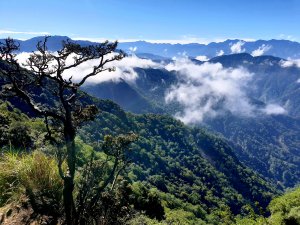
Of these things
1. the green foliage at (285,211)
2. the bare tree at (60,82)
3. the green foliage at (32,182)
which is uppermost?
the bare tree at (60,82)

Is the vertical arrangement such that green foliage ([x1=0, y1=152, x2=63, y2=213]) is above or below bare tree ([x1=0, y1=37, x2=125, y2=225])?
below

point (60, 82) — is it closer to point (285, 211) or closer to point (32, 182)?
point (32, 182)

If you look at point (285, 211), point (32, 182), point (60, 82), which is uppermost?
point (60, 82)

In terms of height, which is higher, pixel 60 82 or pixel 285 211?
pixel 60 82

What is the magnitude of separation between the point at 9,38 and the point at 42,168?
383 cm

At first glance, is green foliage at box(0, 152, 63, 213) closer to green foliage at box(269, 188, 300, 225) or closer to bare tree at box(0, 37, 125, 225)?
bare tree at box(0, 37, 125, 225)

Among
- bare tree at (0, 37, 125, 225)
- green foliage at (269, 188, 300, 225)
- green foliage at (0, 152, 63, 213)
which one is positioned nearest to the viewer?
bare tree at (0, 37, 125, 225)

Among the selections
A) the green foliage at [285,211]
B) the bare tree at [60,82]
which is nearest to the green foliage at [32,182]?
the bare tree at [60,82]

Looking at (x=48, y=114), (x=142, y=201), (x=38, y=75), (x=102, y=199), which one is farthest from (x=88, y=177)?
(x=142, y=201)

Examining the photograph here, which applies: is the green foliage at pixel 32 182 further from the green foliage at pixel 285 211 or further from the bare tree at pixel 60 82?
the green foliage at pixel 285 211

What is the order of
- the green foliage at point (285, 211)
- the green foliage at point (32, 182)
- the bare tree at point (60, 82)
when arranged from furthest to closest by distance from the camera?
the green foliage at point (285, 211) < the green foliage at point (32, 182) < the bare tree at point (60, 82)

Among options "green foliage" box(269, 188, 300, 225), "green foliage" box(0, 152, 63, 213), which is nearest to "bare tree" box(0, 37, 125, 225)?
"green foliage" box(0, 152, 63, 213)

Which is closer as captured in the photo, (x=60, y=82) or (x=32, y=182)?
(x=60, y=82)

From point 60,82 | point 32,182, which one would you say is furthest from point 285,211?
point 60,82
